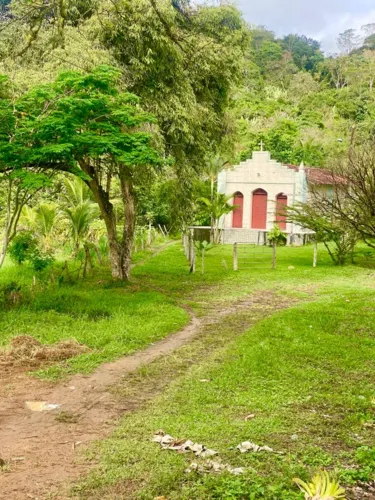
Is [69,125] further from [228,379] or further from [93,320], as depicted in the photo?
[228,379]

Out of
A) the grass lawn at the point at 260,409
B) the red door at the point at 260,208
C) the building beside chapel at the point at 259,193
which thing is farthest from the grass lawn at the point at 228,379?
the red door at the point at 260,208

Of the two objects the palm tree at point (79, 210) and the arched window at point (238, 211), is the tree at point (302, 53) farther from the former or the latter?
the palm tree at point (79, 210)

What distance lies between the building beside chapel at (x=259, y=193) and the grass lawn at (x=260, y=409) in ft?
65.1

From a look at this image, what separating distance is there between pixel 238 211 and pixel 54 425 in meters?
29.0

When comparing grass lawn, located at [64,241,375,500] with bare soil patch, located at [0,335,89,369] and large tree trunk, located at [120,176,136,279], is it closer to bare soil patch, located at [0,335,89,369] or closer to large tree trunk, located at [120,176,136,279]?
bare soil patch, located at [0,335,89,369]

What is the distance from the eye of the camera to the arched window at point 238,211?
34.2 metres

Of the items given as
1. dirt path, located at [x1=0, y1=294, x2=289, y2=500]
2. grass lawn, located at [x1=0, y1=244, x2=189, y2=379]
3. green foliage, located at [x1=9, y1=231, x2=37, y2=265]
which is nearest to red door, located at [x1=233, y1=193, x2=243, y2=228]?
grass lawn, located at [x1=0, y1=244, x2=189, y2=379]

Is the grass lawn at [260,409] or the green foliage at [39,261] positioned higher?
the green foliage at [39,261]

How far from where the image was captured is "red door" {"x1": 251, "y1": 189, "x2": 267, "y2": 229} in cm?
3388

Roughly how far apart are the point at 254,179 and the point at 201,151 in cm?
1651

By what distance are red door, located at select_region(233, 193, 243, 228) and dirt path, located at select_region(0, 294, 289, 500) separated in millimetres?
25588

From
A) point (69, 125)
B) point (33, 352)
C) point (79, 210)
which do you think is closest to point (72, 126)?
point (69, 125)

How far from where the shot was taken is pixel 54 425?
245 inches

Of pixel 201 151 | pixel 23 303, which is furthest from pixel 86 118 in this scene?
pixel 201 151
